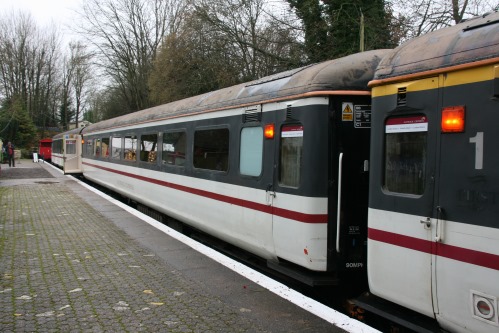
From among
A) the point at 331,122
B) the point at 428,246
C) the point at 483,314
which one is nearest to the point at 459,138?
the point at 428,246

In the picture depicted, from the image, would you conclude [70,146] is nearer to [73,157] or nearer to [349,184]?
[73,157]

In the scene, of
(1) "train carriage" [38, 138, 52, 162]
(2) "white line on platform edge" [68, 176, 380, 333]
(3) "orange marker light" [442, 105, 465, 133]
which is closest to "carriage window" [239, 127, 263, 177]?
(2) "white line on platform edge" [68, 176, 380, 333]

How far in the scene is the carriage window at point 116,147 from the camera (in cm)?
1428

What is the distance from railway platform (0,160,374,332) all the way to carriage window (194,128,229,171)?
1.41 meters

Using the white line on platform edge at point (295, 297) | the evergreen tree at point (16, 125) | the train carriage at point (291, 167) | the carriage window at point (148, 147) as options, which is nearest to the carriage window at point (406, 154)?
the train carriage at point (291, 167)

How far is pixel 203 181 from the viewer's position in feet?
Answer: 24.6

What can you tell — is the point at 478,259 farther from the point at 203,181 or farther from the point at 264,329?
the point at 203,181

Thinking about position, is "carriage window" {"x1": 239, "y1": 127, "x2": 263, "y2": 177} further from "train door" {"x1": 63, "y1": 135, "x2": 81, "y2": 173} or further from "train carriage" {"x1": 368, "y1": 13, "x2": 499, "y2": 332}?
"train door" {"x1": 63, "y1": 135, "x2": 81, "y2": 173}

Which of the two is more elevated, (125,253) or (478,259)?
(478,259)

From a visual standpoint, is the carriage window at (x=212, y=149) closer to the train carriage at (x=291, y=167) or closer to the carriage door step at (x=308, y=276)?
the train carriage at (x=291, y=167)

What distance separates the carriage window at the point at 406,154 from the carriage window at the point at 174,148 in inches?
211

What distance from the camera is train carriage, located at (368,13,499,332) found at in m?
2.87

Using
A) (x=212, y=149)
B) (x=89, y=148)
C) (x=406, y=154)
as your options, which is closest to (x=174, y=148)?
(x=212, y=149)

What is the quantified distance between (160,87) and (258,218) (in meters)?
25.6
